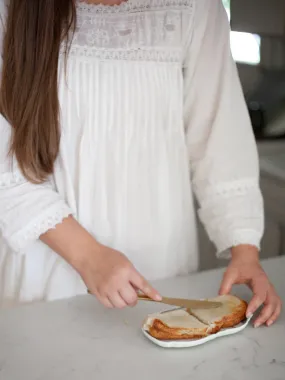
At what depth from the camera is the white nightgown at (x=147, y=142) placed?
0.84m

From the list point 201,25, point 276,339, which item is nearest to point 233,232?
point 276,339

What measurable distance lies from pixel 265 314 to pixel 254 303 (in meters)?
0.02

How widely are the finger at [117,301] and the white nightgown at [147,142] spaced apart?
0.60ft

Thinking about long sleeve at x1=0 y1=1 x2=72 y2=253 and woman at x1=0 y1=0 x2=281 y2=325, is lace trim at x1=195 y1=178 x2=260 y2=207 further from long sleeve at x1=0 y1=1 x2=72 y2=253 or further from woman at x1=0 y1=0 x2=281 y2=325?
long sleeve at x1=0 y1=1 x2=72 y2=253

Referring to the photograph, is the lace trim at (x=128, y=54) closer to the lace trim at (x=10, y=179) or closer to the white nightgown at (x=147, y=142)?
the white nightgown at (x=147, y=142)

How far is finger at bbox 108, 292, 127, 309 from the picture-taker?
68 centimetres

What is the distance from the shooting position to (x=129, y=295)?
0.68 m

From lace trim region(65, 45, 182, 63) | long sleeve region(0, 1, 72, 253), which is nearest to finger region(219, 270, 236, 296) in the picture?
long sleeve region(0, 1, 72, 253)

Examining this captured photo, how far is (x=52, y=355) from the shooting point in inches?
24.3

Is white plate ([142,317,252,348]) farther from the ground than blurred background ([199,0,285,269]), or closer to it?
closer to it

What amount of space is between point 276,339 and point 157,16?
487 mm

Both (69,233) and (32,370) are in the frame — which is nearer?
(32,370)

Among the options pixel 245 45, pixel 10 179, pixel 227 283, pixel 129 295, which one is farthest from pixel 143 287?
pixel 245 45

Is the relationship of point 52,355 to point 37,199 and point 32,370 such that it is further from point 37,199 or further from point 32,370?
point 37,199
